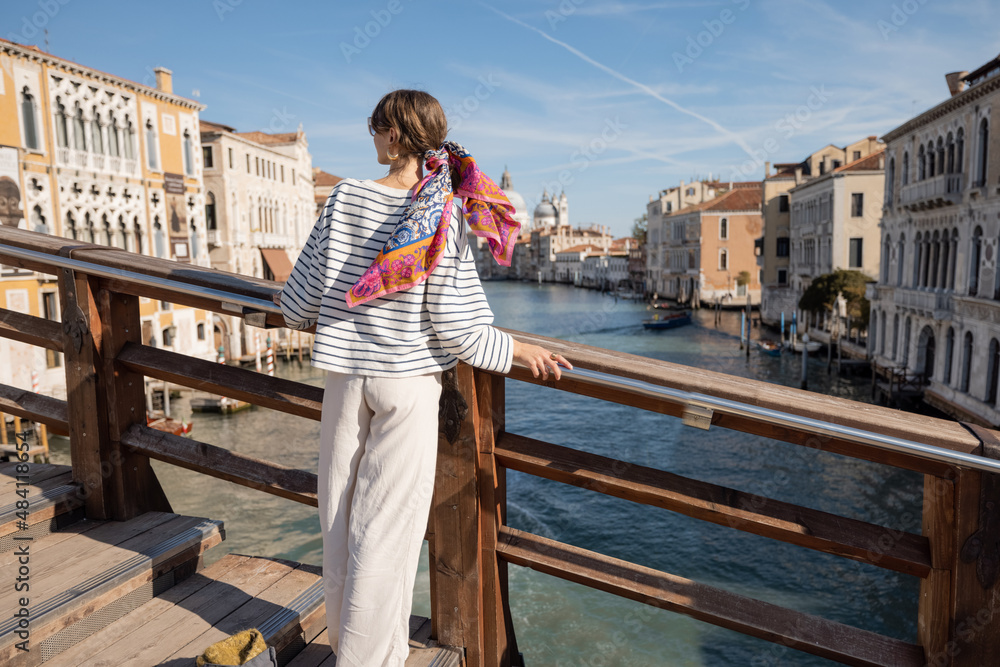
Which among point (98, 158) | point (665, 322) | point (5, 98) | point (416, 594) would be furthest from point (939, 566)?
point (665, 322)

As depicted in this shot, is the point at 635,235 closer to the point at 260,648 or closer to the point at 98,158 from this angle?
the point at 98,158

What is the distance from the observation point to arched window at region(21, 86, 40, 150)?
15109mm

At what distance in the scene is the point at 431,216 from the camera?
1.23 m

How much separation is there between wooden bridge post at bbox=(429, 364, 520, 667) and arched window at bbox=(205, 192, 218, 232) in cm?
2433

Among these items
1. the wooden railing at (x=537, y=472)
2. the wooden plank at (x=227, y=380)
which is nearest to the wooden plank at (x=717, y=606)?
the wooden railing at (x=537, y=472)

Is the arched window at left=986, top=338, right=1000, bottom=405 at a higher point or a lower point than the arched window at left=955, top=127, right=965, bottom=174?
lower

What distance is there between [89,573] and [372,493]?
0.78 meters

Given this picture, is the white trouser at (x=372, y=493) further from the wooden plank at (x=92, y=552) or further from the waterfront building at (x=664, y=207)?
the waterfront building at (x=664, y=207)

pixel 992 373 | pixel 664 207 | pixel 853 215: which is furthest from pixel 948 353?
pixel 664 207

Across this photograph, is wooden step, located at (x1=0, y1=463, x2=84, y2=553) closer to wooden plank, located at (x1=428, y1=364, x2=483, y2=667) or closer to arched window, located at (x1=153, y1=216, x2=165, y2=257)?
wooden plank, located at (x1=428, y1=364, x2=483, y2=667)

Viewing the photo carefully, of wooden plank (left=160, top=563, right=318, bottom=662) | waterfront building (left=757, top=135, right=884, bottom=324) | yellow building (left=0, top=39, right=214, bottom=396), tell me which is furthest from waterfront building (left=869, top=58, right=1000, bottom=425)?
yellow building (left=0, top=39, right=214, bottom=396)

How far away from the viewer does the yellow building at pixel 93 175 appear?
14.9 m

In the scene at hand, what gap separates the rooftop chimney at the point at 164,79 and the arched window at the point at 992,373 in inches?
794

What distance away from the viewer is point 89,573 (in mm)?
1598
